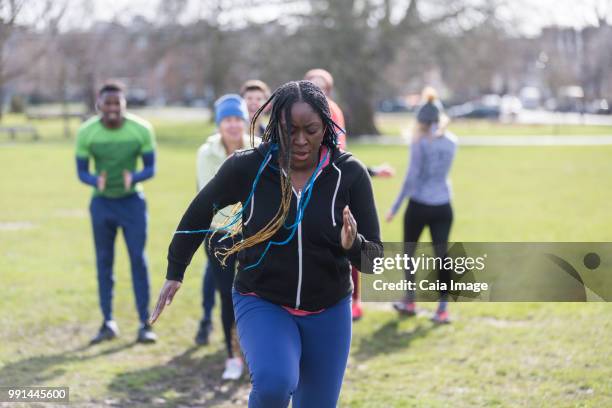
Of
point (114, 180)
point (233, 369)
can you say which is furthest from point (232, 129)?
point (233, 369)

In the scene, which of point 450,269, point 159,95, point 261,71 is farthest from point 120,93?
point 159,95

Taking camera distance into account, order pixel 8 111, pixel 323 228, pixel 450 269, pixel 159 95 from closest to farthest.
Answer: pixel 323 228, pixel 450 269, pixel 8 111, pixel 159 95

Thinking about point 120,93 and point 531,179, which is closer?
point 120,93

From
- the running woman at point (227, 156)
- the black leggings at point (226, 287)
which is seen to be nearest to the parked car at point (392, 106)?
the running woman at point (227, 156)

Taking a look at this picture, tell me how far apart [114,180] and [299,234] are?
391cm

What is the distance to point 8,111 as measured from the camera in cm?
5784

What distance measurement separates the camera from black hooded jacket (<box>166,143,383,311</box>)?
350cm

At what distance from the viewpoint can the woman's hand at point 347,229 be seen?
3350mm

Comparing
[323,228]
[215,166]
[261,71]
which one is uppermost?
[261,71]

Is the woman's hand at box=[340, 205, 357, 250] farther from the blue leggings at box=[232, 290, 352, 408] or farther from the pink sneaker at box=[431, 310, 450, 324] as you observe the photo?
the pink sneaker at box=[431, 310, 450, 324]

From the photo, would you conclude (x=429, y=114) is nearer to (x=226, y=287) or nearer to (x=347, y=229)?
(x=226, y=287)

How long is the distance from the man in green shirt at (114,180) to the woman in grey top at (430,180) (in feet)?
7.74

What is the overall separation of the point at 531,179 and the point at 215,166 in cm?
1713

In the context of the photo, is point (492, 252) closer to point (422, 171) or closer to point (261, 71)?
point (422, 171)
